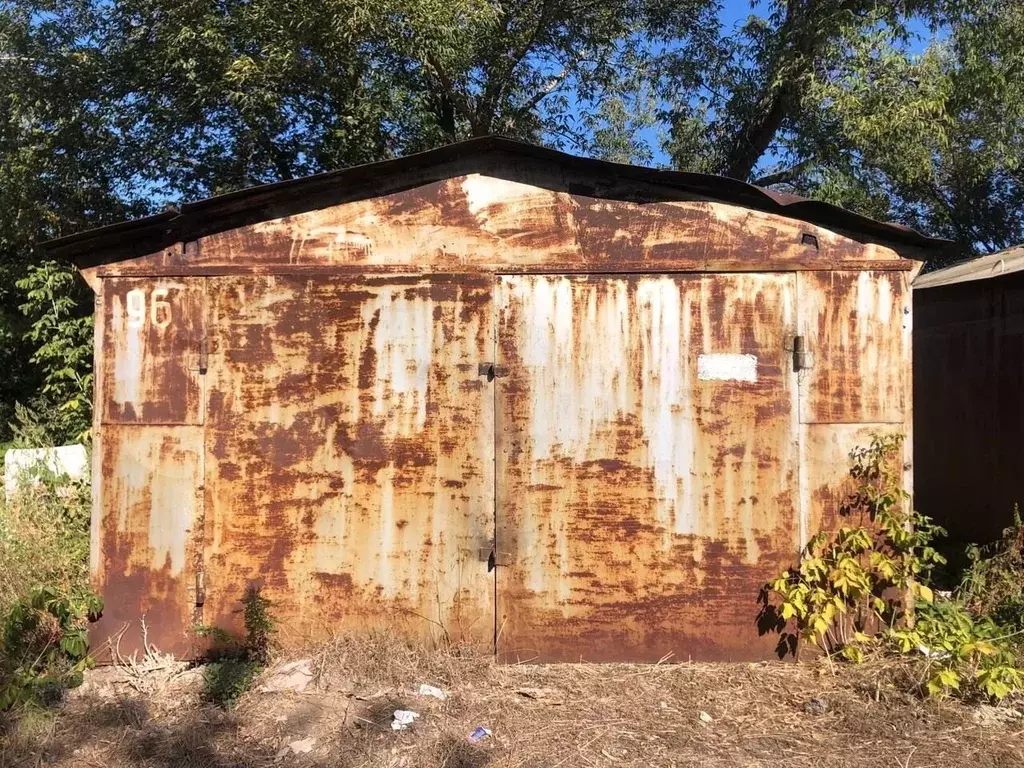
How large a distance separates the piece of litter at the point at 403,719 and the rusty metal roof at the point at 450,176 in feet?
8.70

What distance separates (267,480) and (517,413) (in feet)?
4.60

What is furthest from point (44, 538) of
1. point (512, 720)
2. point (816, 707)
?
point (816, 707)

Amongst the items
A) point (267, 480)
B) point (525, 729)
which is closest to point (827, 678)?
point (525, 729)

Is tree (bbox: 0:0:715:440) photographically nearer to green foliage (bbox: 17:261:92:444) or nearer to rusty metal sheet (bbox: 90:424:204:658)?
green foliage (bbox: 17:261:92:444)

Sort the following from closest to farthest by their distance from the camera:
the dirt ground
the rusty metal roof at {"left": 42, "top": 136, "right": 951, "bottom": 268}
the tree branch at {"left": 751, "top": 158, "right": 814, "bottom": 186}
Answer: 1. the dirt ground
2. the rusty metal roof at {"left": 42, "top": 136, "right": 951, "bottom": 268}
3. the tree branch at {"left": 751, "top": 158, "right": 814, "bottom": 186}

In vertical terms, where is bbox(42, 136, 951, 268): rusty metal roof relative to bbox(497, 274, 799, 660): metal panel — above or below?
above

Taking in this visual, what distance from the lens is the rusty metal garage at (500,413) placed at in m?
4.12

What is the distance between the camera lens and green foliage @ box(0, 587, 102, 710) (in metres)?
3.79

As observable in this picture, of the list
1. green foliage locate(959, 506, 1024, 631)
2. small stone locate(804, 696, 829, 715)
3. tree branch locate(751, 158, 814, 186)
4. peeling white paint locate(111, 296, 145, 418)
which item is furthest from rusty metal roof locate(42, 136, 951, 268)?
tree branch locate(751, 158, 814, 186)

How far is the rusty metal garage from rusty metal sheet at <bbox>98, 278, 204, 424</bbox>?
0.04 feet

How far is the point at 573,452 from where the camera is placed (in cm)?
415

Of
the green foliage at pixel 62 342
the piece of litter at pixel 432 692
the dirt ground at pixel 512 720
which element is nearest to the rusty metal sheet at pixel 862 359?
the dirt ground at pixel 512 720

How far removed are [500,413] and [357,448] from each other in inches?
31.5

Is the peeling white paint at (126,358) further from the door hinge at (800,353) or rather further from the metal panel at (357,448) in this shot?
the door hinge at (800,353)
